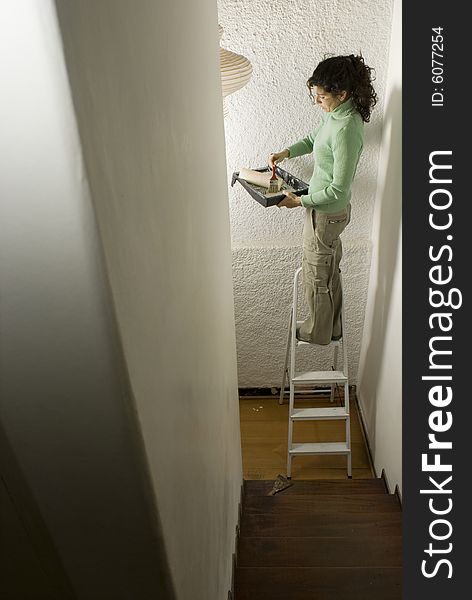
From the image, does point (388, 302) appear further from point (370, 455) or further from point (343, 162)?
point (370, 455)

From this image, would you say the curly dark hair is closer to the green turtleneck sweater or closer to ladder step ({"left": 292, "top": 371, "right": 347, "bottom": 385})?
the green turtleneck sweater

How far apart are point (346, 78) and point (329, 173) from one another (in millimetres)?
457

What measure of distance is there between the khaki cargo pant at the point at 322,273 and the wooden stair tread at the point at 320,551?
1.16 meters

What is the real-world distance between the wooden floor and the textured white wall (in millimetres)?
211

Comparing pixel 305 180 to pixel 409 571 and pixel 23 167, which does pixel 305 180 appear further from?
Result: pixel 23 167

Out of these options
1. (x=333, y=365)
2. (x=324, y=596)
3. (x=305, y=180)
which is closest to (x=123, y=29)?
(x=324, y=596)

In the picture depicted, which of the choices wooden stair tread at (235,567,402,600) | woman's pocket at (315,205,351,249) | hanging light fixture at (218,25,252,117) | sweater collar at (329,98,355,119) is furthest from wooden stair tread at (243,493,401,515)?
hanging light fixture at (218,25,252,117)

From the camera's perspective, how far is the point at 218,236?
197 centimetres

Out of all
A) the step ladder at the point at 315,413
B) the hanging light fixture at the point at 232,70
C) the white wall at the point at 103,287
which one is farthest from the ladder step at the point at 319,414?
the white wall at the point at 103,287

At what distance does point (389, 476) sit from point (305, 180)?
174cm

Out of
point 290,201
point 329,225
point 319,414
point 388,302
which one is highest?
point 290,201

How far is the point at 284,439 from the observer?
153 inches

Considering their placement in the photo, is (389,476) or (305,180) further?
(305,180)

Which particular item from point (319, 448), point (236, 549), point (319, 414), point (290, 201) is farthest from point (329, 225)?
point (236, 549)
